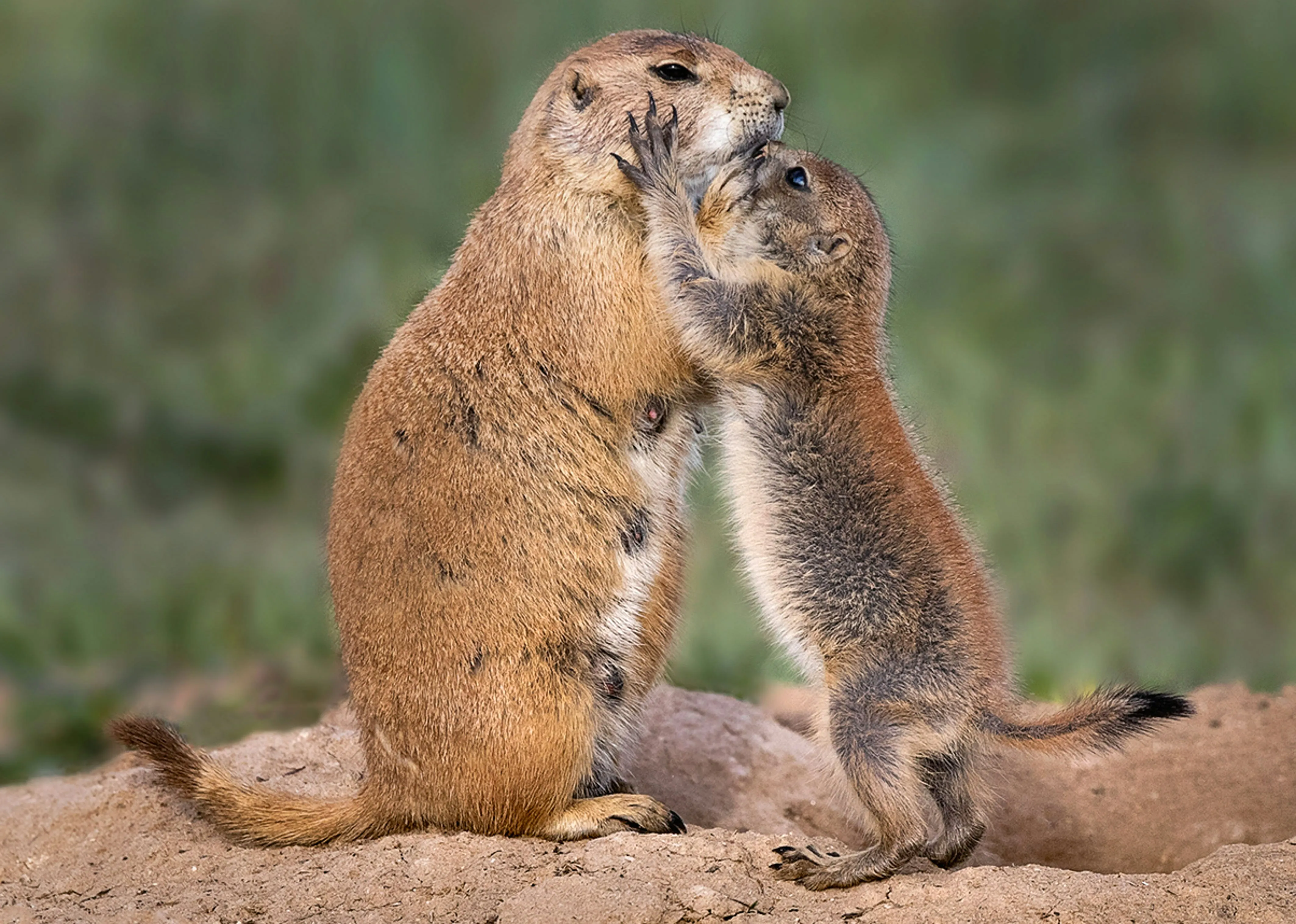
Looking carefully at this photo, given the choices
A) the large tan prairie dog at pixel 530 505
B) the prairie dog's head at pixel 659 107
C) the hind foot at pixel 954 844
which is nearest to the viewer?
the hind foot at pixel 954 844

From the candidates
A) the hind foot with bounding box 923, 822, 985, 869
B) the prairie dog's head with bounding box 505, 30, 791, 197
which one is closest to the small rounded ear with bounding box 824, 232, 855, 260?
the prairie dog's head with bounding box 505, 30, 791, 197

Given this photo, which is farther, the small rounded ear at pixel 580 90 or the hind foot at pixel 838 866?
the small rounded ear at pixel 580 90

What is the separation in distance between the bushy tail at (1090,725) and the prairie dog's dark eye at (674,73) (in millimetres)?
2206

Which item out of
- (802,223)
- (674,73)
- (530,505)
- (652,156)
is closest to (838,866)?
(530,505)

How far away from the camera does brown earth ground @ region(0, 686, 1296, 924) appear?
3668 millimetres

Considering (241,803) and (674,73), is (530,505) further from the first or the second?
(674,73)

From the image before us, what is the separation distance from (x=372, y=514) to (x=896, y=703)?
168 centimetres

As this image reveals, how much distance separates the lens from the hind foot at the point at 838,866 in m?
3.77

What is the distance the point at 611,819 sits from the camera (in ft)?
13.7

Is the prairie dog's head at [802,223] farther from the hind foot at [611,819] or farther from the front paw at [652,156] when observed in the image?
the hind foot at [611,819]

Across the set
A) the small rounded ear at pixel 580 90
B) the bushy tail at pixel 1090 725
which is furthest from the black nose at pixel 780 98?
the bushy tail at pixel 1090 725

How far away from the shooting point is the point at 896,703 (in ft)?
12.6

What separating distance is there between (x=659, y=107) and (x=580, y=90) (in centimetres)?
28

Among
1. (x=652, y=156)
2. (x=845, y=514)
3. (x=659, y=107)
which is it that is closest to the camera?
(x=845, y=514)
